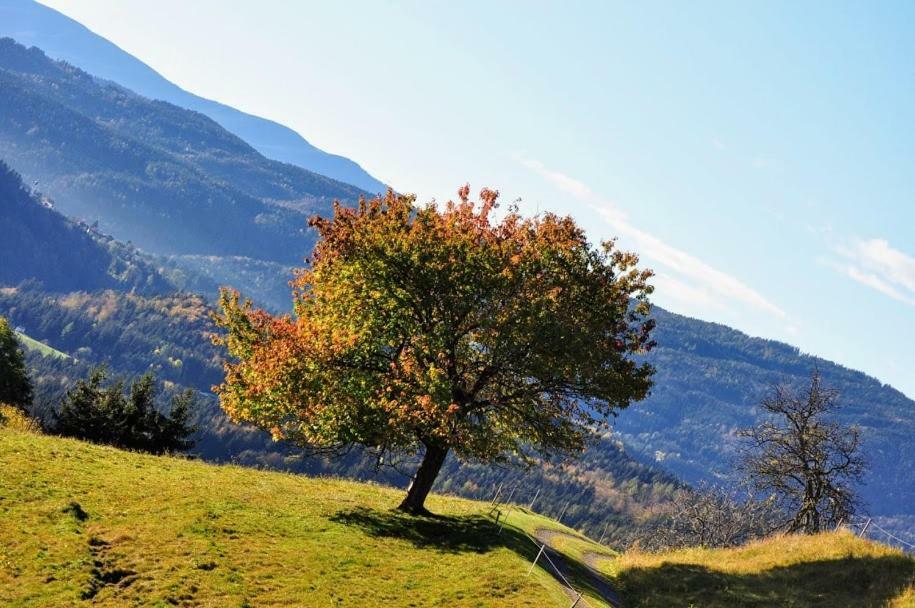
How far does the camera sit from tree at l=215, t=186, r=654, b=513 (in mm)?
34500

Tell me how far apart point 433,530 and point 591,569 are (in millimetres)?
10218

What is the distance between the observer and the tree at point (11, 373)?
81.0 meters

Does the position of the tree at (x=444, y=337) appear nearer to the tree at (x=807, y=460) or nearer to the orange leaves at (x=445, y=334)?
the orange leaves at (x=445, y=334)

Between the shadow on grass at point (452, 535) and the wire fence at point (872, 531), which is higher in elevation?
the wire fence at point (872, 531)

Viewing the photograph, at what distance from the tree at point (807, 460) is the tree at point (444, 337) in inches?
879

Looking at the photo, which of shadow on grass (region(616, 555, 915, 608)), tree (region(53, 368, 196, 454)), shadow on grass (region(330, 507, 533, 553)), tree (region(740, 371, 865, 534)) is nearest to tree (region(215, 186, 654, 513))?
shadow on grass (region(330, 507, 533, 553))

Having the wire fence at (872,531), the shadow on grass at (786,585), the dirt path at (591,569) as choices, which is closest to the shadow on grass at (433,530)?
the dirt path at (591,569)

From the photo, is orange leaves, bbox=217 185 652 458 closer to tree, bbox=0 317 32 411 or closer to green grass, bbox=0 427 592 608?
green grass, bbox=0 427 592 608

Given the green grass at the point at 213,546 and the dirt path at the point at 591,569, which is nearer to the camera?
the green grass at the point at 213,546

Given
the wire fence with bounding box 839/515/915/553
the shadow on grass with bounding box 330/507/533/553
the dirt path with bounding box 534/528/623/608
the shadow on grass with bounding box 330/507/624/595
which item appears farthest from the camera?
the wire fence with bounding box 839/515/915/553

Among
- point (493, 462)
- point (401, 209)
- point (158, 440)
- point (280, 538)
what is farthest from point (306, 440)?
point (158, 440)

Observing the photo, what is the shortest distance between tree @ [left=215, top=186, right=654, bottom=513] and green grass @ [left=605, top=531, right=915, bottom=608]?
875cm

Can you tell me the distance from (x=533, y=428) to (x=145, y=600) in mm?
21020

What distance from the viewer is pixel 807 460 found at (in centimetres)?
5253
